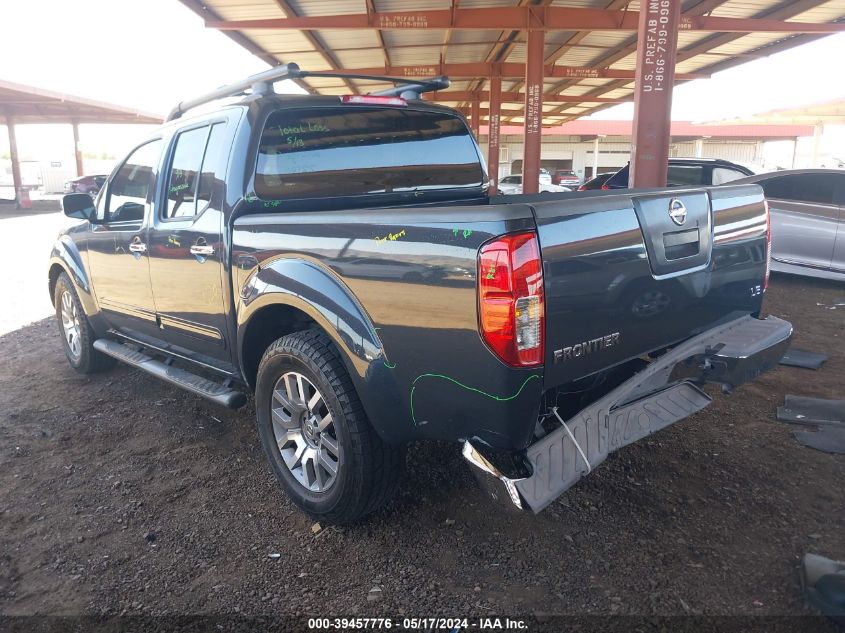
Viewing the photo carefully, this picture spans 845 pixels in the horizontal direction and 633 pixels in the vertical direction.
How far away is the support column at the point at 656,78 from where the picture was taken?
750 centimetres

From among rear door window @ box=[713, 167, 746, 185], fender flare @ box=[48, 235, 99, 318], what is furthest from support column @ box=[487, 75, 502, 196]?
fender flare @ box=[48, 235, 99, 318]

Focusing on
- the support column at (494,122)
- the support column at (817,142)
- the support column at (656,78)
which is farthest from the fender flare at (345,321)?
the support column at (817,142)

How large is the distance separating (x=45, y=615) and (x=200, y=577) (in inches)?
22.7

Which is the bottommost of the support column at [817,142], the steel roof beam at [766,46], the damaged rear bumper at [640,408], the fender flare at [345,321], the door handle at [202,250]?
the damaged rear bumper at [640,408]

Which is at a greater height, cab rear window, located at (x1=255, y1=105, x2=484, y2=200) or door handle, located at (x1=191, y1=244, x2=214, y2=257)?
cab rear window, located at (x1=255, y1=105, x2=484, y2=200)

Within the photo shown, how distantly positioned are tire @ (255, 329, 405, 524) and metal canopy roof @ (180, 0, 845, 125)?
10779 mm

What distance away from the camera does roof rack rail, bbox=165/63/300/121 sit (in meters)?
3.31

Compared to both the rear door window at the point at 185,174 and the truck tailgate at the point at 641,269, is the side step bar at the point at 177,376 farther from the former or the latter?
the truck tailgate at the point at 641,269

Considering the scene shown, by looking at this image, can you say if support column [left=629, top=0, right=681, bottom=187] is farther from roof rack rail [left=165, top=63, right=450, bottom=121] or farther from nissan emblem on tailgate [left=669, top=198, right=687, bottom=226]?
nissan emblem on tailgate [left=669, top=198, right=687, bottom=226]

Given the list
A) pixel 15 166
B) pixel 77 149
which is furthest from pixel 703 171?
pixel 77 149

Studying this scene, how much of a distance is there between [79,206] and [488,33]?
13.5m

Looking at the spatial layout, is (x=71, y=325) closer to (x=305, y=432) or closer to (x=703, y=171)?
(x=305, y=432)

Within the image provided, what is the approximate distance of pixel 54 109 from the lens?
30078 mm

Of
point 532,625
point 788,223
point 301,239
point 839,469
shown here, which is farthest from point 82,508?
point 788,223
